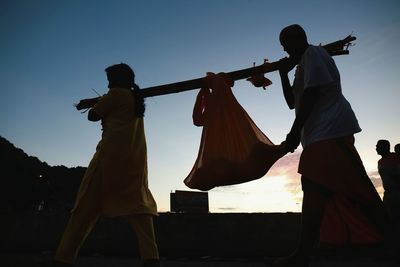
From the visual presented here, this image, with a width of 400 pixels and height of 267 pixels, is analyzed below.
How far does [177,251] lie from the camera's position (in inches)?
267

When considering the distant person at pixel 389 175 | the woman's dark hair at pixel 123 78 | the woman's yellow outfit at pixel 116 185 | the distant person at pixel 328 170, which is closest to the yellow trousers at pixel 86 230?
the woman's yellow outfit at pixel 116 185

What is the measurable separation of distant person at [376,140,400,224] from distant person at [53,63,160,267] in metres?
3.14

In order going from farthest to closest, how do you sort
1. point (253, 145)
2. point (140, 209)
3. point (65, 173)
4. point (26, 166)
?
point (65, 173) → point (26, 166) → point (140, 209) → point (253, 145)

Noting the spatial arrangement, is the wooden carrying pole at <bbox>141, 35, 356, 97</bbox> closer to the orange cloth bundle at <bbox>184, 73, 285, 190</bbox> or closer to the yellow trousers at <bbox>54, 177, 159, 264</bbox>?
the orange cloth bundle at <bbox>184, 73, 285, 190</bbox>

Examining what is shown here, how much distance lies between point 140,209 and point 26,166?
28.1 m

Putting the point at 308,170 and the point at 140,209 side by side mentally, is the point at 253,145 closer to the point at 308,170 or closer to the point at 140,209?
the point at 308,170

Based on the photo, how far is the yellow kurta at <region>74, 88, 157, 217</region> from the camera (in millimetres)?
3273

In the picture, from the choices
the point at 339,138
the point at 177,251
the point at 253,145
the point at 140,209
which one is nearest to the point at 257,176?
the point at 253,145

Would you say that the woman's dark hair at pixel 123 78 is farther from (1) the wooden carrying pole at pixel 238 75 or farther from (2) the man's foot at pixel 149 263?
(2) the man's foot at pixel 149 263

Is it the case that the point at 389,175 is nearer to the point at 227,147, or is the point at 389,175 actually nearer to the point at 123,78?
the point at 227,147

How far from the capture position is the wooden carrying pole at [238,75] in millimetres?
3248

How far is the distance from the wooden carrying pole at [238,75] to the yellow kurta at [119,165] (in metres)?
0.40

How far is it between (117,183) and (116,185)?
2cm

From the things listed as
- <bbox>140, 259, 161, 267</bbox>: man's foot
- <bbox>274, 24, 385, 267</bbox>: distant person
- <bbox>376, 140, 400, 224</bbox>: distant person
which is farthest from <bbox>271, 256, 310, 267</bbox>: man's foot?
<bbox>376, 140, 400, 224</bbox>: distant person
